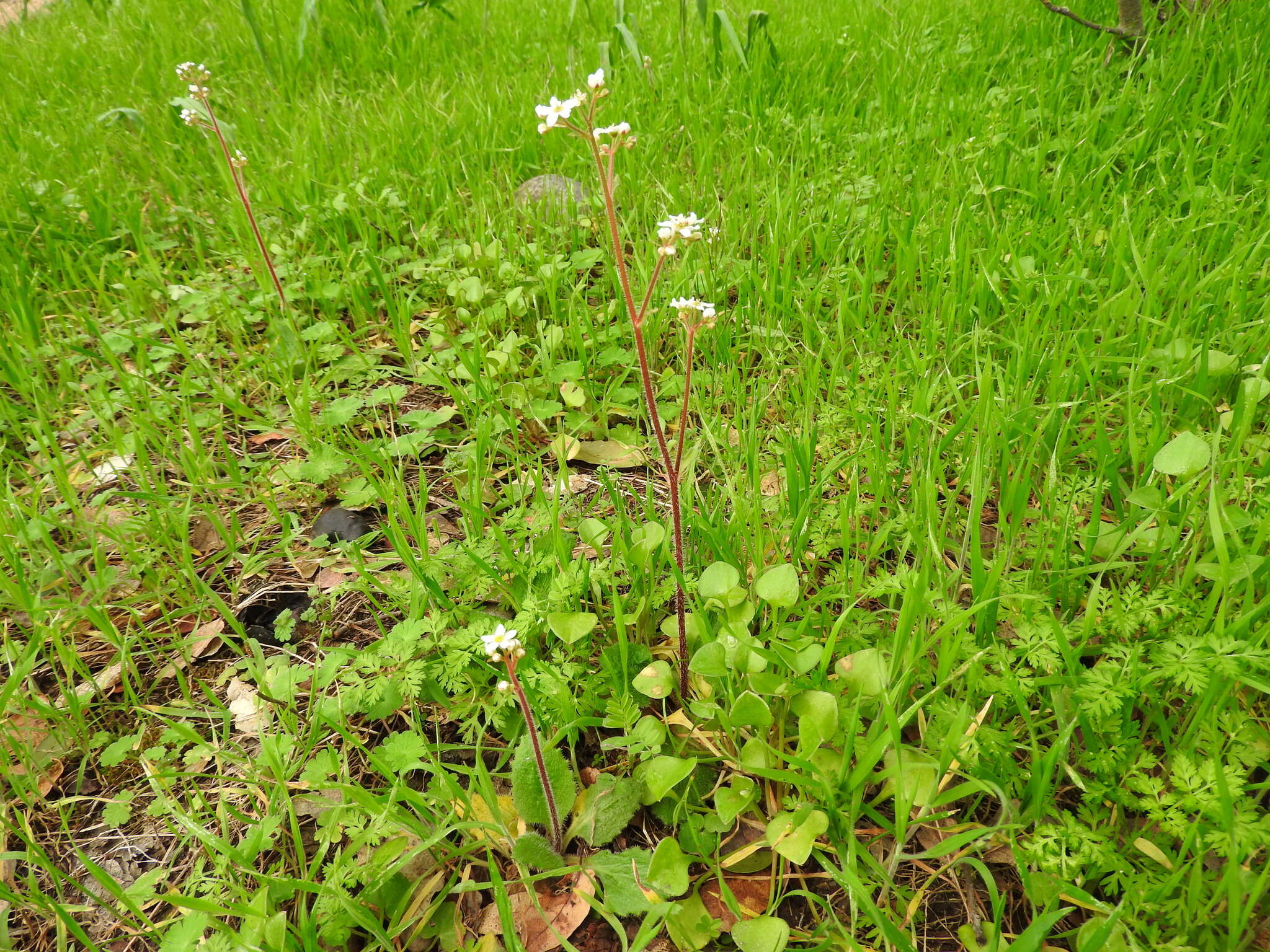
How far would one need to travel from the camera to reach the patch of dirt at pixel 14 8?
620 cm

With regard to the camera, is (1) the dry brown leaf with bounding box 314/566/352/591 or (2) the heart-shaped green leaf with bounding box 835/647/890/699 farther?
(1) the dry brown leaf with bounding box 314/566/352/591

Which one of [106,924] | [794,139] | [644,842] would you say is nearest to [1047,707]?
[644,842]

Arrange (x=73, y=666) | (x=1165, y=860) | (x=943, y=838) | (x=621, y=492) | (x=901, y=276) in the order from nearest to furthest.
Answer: (x=1165, y=860)
(x=943, y=838)
(x=73, y=666)
(x=621, y=492)
(x=901, y=276)

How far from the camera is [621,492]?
5.99 ft

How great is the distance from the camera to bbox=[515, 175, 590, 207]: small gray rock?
2715 millimetres

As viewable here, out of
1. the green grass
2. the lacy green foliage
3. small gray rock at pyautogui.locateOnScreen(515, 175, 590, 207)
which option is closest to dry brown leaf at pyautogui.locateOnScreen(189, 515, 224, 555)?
the green grass

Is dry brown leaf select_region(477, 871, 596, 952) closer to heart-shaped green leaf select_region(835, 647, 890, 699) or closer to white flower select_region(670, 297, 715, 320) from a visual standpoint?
heart-shaped green leaf select_region(835, 647, 890, 699)

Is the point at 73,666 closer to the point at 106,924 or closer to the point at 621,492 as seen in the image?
the point at 106,924

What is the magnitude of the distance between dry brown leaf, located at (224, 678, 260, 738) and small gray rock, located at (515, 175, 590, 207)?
1.95 metres

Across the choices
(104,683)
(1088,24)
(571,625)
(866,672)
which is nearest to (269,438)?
(104,683)

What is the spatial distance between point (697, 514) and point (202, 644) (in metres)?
1.13

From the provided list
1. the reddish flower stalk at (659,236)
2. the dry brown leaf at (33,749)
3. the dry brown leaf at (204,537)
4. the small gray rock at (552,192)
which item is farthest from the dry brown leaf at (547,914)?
the small gray rock at (552,192)

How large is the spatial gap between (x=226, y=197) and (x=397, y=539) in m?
2.22

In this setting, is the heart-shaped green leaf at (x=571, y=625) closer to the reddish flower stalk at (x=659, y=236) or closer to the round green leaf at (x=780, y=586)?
the reddish flower stalk at (x=659, y=236)
